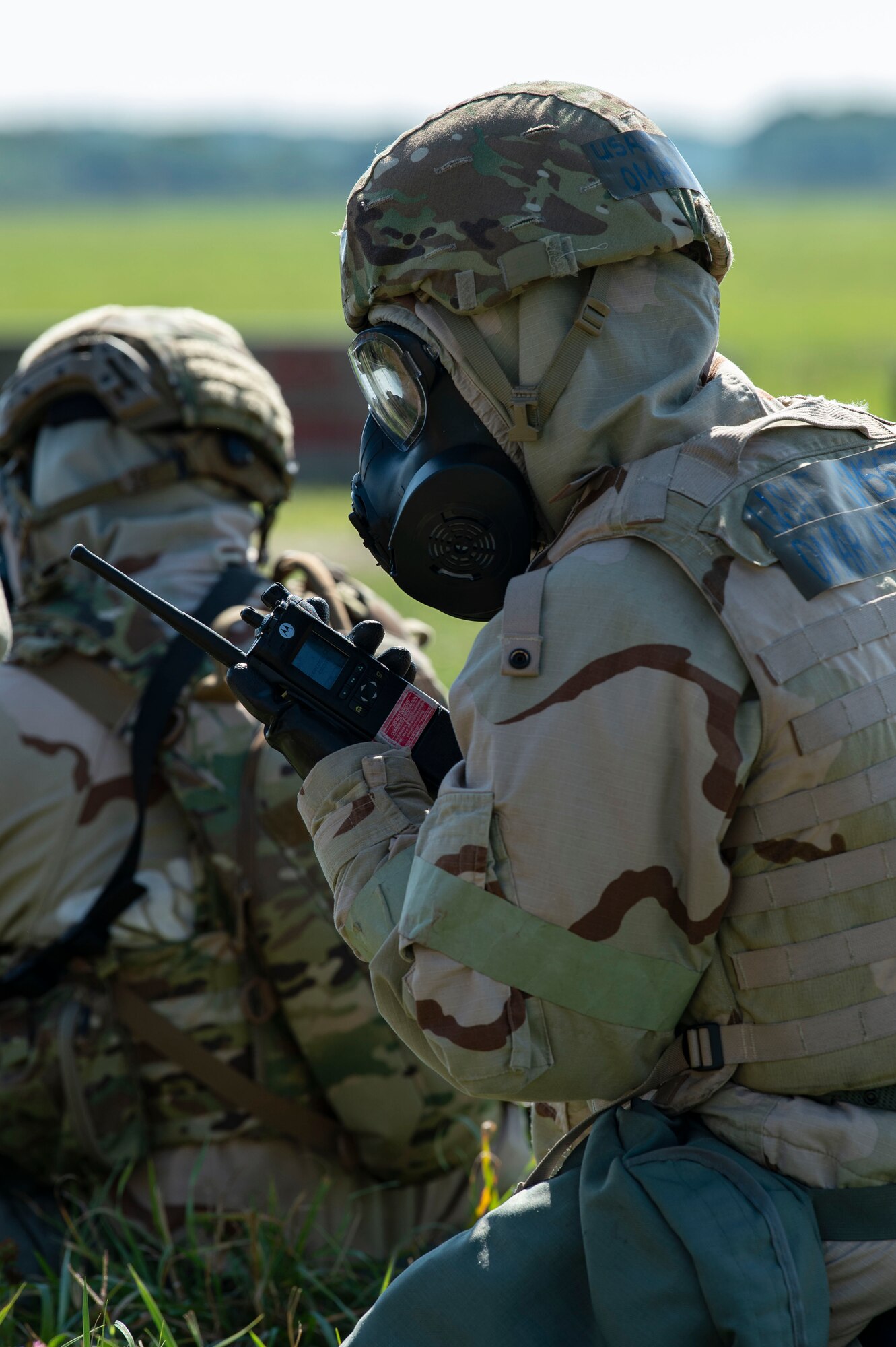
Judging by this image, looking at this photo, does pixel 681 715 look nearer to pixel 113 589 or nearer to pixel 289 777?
pixel 289 777

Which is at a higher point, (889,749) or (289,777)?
(889,749)

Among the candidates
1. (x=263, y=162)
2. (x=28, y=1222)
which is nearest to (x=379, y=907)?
(x=28, y=1222)

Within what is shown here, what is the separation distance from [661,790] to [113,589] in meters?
1.99

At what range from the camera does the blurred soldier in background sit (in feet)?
10.8

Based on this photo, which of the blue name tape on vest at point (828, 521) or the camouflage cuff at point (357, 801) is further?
the camouflage cuff at point (357, 801)

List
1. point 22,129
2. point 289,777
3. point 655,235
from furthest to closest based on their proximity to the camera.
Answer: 1. point 22,129
2. point 289,777
3. point 655,235

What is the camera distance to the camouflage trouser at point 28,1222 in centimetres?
326

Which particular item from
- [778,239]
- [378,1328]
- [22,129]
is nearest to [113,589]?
[378,1328]

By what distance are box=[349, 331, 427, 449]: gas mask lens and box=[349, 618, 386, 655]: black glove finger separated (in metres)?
0.28

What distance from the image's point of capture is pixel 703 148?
13988cm

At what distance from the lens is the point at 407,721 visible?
226cm

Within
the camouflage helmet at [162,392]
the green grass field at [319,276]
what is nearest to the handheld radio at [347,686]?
the camouflage helmet at [162,392]

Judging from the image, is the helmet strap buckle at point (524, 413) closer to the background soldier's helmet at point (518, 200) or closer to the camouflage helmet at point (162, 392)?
the background soldier's helmet at point (518, 200)

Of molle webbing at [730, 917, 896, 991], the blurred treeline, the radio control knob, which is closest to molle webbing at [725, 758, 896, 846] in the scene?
molle webbing at [730, 917, 896, 991]
